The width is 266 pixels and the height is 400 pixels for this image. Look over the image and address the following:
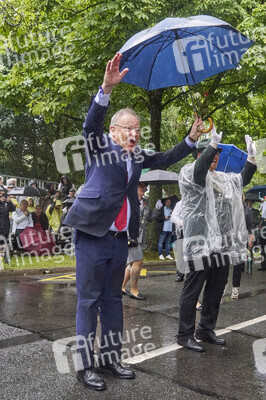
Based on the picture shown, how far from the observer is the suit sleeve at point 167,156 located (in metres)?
4.04

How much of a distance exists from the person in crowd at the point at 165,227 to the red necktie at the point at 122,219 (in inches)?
401

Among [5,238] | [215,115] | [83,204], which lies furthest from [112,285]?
[215,115]

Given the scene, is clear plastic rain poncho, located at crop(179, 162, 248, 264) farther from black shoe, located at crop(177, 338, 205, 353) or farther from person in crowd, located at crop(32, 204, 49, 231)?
person in crowd, located at crop(32, 204, 49, 231)

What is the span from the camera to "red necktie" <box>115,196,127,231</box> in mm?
3737

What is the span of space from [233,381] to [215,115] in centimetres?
1525

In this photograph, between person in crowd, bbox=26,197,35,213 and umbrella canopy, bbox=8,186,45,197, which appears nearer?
person in crowd, bbox=26,197,35,213

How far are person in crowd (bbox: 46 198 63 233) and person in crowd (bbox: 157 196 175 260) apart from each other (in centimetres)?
292

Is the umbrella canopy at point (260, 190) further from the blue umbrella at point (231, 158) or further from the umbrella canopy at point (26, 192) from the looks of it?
the blue umbrella at point (231, 158)

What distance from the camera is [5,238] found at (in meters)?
10.7

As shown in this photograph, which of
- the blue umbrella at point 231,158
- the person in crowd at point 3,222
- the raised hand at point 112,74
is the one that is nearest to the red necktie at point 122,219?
the raised hand at point 112,74

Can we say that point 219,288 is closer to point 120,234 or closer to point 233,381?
point 233,381

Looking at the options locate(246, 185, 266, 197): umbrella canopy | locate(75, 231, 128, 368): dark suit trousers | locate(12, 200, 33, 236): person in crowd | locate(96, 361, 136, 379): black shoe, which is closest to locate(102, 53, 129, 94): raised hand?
locate(75, 231, 128, 368): dark suit trousers

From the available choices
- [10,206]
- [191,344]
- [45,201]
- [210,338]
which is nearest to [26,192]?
[45,201]

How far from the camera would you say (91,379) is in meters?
3.51
